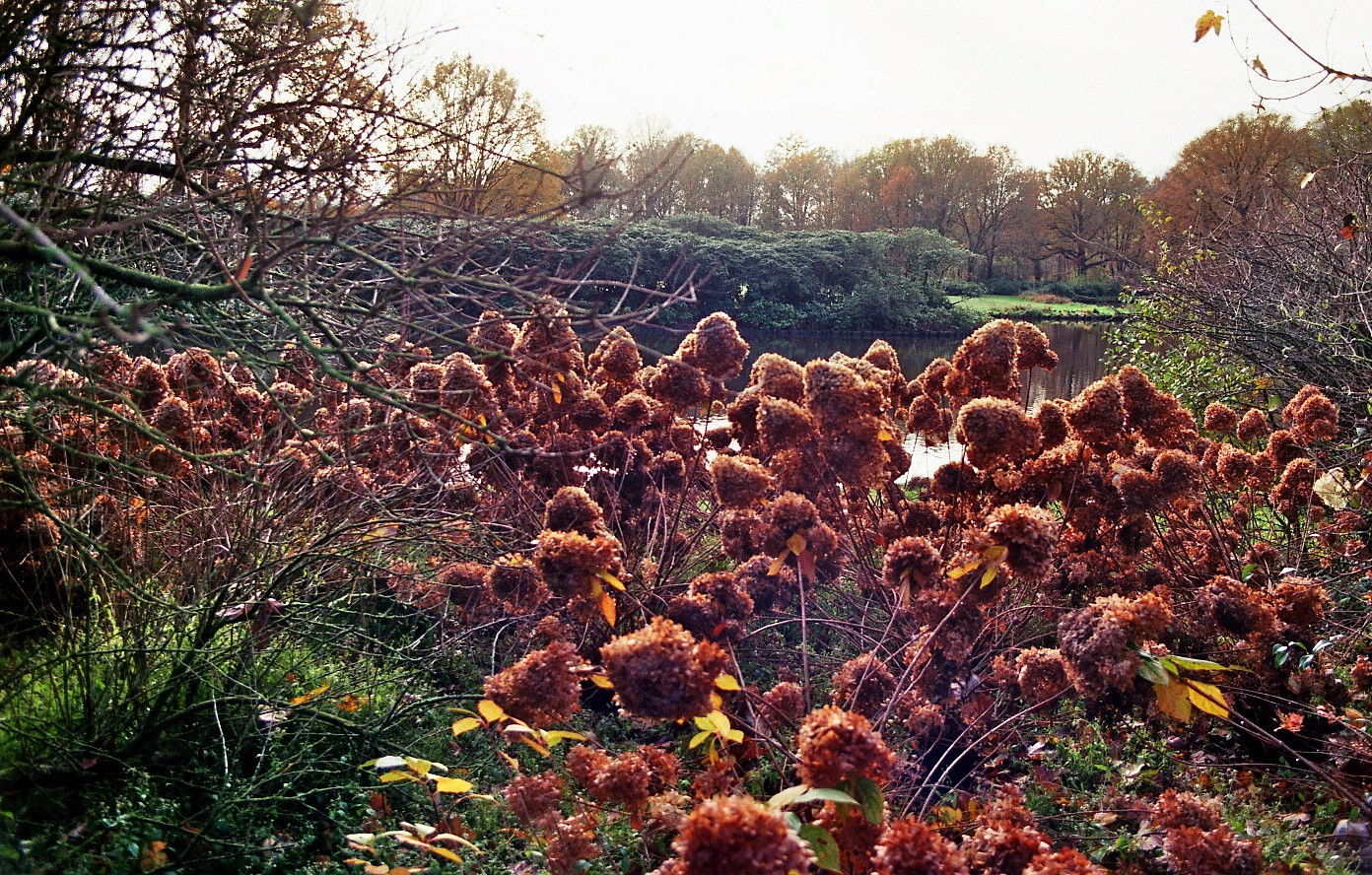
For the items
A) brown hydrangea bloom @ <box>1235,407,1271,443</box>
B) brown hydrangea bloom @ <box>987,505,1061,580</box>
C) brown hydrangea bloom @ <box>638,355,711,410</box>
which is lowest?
brown hydrangea bloom @ <box>987,505,1061,580</box>

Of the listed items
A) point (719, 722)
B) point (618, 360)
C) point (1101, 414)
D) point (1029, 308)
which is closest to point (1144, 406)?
point (1101, 414)

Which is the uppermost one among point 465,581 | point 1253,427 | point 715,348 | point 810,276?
point 810,276

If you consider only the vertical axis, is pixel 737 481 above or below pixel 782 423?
below

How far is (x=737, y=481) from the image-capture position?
2.79m

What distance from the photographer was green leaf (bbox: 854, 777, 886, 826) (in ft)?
5.24

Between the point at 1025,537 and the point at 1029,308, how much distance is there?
38.3 meters

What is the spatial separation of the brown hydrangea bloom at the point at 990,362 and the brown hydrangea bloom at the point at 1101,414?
0.88 ft

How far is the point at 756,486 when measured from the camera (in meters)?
2.79

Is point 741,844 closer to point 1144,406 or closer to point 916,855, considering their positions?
point 916,855

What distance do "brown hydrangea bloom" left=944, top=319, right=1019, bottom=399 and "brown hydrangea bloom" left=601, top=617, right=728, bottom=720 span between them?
81.5 inches

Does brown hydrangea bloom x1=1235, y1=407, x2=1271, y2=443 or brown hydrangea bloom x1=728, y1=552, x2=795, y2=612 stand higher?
brown hydrangea bloom x1=1235, y1=407, x2=1271, y2=443

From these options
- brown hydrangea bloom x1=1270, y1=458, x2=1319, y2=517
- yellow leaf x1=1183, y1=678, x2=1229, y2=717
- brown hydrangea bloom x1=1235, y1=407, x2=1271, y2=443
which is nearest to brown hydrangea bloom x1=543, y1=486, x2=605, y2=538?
yellow leaf x1=1183, y1=678, x2=1229, y2=717

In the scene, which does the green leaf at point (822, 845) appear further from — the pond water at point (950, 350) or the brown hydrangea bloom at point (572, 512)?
the pond water at point (950, 350)

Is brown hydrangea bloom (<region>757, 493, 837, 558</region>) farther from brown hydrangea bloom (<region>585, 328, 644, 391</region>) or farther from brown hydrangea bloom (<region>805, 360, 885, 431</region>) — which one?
brown hydrangea bloom (<region>585, 328, 644, 391</region>)
